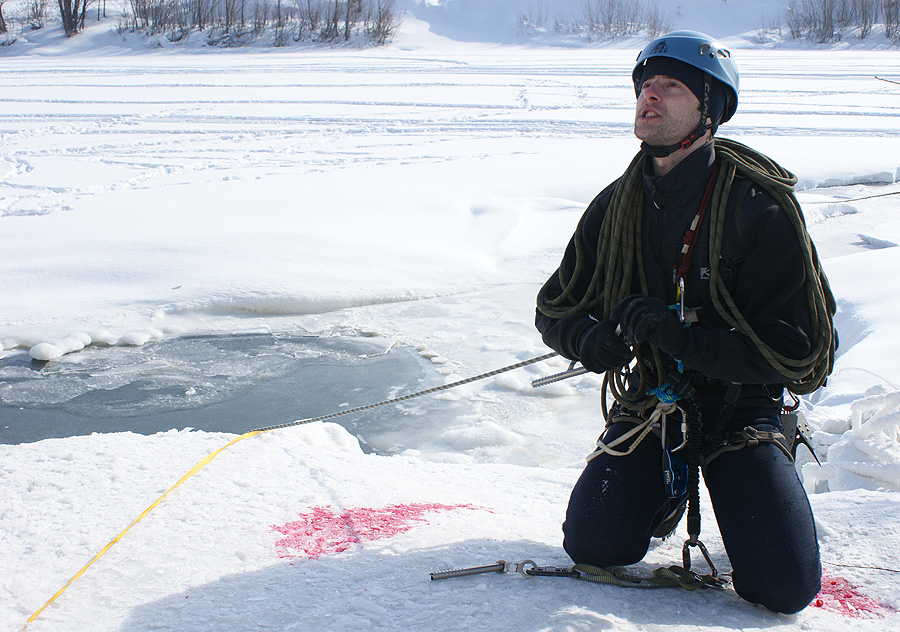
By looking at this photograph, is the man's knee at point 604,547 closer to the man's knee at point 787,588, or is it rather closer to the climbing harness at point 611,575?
the climbing harness at point 611,575

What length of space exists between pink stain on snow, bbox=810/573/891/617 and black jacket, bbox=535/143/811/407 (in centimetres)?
46

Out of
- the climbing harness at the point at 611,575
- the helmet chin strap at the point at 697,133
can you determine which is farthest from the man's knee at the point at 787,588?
the helmet chin strap at the point at 697,133

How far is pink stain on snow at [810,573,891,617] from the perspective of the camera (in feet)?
5.69

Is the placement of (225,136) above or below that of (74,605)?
above

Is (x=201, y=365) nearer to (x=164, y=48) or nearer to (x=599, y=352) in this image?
(x=599, y=352)

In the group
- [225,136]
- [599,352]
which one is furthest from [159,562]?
[225,136]

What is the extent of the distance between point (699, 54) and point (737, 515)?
1159mm

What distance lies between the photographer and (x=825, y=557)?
1985 mm

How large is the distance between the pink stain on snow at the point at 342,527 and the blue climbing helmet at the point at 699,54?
1.43m

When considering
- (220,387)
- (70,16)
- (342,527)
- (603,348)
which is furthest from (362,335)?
(70,16)

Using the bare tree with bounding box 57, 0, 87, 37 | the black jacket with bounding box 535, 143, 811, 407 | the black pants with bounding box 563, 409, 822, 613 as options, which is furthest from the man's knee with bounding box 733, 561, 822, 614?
the bare tree with bounding box 57, 0, 87, 37

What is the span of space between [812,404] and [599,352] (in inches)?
67.6

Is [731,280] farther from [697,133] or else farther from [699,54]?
[699,54]

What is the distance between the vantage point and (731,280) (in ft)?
6.21
